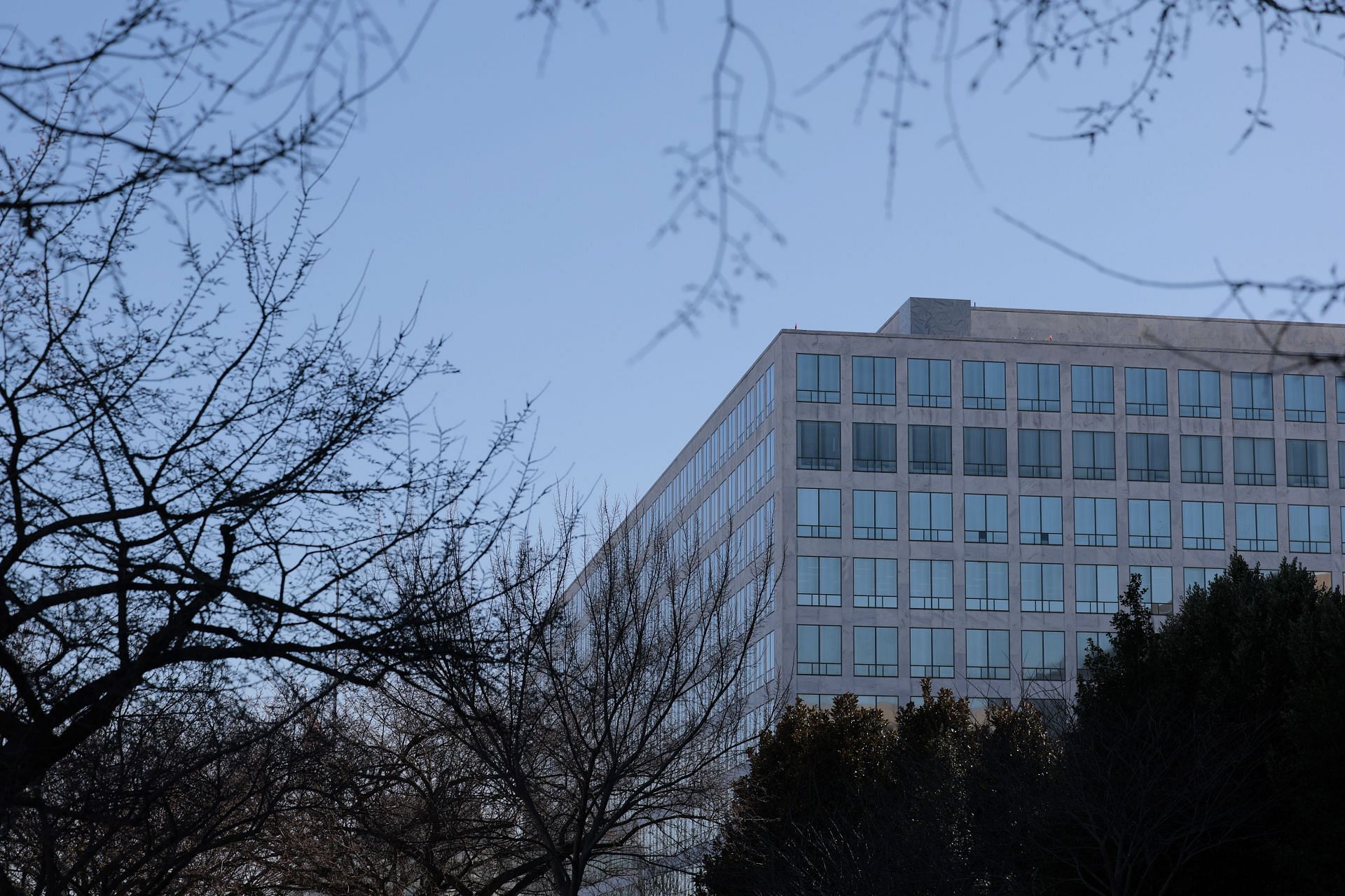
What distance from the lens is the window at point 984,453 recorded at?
59.4 m

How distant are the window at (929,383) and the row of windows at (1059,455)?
96cm

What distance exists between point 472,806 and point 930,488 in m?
37.7

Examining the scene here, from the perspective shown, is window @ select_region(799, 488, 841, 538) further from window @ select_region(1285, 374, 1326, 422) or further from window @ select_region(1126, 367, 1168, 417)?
window @ select_region(1285, 374, 1326, 422)

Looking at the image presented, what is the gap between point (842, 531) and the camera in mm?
58500

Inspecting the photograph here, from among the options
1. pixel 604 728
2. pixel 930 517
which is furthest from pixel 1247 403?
pixel 604 728

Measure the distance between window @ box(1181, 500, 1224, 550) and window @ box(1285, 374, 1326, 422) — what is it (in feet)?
14.9

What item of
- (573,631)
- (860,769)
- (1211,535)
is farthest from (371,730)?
(1211,535)

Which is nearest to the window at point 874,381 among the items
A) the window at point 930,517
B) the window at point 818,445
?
the window at point 818,445

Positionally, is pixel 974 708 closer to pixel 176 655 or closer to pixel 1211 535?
pixel 1211 535

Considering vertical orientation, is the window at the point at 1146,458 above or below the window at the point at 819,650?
above

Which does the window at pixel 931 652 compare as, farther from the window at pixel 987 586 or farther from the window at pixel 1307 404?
the window at pixel 1307 404

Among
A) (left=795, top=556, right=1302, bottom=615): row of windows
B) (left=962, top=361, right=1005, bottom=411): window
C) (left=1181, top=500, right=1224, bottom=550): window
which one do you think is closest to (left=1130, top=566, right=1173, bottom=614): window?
(left=795, top=556, right=1302, bottom=615): row of windows

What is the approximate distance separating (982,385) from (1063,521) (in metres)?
5.86

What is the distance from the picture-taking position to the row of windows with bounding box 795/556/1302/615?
58062 mm
